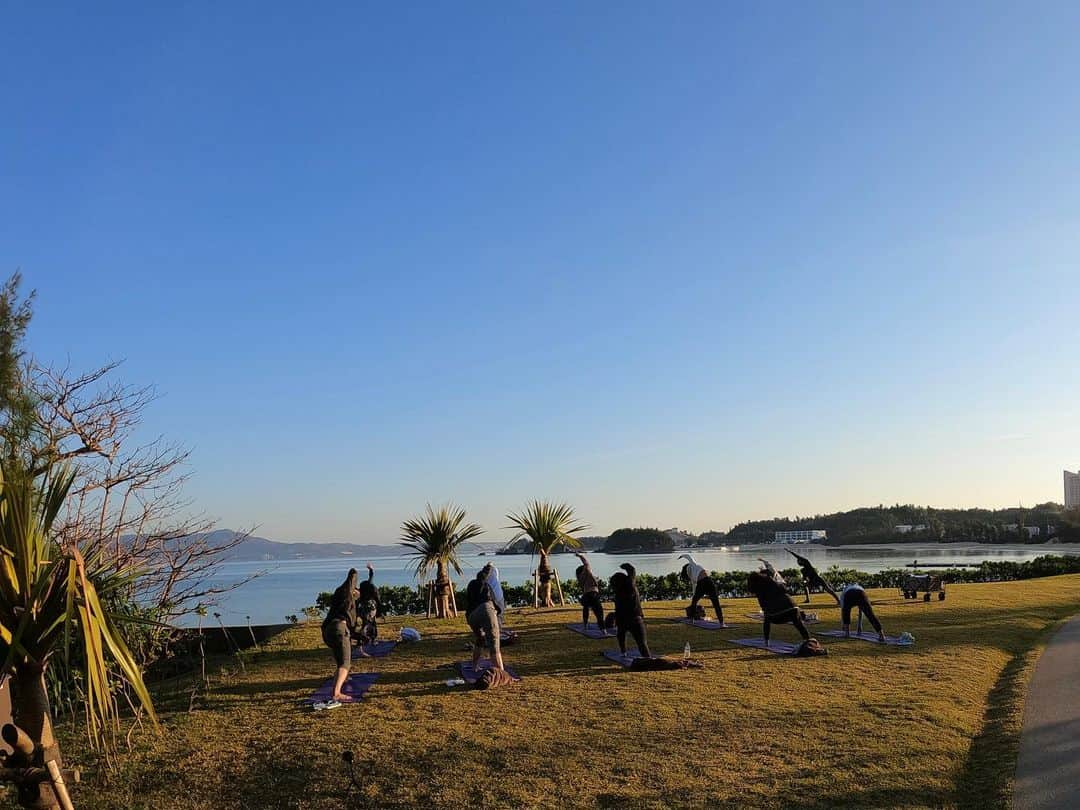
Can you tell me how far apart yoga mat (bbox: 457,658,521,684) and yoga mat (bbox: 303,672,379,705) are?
1085 mm

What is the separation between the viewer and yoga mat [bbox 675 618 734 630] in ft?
46.3

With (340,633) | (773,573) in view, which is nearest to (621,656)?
(773,573)

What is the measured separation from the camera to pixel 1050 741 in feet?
21.7

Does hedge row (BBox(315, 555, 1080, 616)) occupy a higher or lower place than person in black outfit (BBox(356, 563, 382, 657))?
lower

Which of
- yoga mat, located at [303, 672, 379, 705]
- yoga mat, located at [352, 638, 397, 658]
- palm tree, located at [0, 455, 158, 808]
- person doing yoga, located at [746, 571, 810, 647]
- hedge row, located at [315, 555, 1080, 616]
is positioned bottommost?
hedge row, located at [315, 555, 1080, 616]

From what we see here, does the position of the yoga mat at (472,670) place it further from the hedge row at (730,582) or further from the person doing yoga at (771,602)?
the hedge row at (730,582)

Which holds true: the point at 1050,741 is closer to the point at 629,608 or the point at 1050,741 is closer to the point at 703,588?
the point at 629,608

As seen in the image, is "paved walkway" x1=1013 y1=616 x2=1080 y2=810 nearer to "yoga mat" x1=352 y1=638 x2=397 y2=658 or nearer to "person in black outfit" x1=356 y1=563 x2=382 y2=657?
"yoga mat" x1=352 y1=638 x2=397 y2=658

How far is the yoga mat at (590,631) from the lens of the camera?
13.3 metres

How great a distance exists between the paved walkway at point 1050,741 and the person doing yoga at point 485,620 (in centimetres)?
520

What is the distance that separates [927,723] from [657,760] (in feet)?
8.84

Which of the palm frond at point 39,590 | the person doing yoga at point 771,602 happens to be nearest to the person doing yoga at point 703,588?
the person doing yoga at point 771,602

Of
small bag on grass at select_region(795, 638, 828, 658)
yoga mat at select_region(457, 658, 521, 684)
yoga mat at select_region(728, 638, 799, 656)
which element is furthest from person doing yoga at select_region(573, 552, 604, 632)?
small bag on grass at select_region(795, 638, 828, 658)

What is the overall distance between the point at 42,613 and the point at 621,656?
7.73m
